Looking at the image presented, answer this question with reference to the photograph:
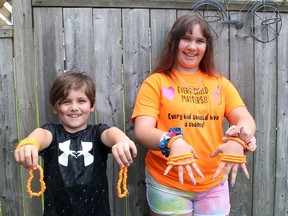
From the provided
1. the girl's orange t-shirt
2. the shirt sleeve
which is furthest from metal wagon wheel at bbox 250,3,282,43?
the shirt sleeve

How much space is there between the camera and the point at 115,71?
2666 mm

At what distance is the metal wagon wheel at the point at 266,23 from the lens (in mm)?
2859

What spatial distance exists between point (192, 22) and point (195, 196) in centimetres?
110

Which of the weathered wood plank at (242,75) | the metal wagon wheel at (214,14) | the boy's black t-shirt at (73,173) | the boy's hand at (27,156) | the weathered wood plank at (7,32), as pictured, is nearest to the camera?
the boy's hand at (27,156)

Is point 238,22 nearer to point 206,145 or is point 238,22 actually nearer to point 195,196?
point 206,145

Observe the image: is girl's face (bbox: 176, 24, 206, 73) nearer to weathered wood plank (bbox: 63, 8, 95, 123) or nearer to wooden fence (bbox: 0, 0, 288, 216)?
wooden fence (bbox: 0, 0, 288, 216)

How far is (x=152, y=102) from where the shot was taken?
228 centimetres

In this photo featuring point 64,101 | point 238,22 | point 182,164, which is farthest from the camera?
point 238,22

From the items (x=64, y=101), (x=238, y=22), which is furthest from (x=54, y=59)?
(x=238, y=22)

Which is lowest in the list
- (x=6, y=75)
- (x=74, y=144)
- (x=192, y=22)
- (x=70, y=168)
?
(x=70, y=168)

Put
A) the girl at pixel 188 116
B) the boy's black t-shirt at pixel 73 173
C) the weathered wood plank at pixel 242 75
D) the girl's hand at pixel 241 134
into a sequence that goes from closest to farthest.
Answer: the girl's hand at pixel 241 134
the boy's black t-shirt at pixel 73 173
the girl at pixel 188 116
the weathered wood plank at pixel 242 75

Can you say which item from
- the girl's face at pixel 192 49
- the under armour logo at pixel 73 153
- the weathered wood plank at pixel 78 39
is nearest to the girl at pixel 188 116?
the girl's face at pixel 192 49

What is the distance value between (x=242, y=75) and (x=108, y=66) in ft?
3.49

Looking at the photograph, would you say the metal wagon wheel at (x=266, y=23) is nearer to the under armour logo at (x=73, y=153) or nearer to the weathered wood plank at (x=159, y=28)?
the weathered wood plank at (x=159, y=28)
